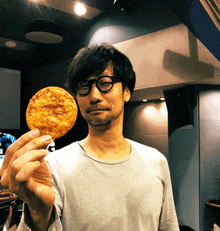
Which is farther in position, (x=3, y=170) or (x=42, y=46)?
(x=42, y=46)

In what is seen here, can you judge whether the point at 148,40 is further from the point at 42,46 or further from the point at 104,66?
the point at 42,46

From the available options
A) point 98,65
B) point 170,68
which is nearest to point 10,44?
point 170,68

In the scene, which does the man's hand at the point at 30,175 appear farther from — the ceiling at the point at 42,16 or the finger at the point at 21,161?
the ceiling at the point at 42,16

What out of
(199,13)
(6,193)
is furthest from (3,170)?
(6,193)

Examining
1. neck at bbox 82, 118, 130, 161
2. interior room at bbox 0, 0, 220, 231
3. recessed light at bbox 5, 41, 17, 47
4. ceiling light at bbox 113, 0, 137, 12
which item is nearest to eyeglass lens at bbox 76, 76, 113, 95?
neck at bbox 82, 118, 130, 161

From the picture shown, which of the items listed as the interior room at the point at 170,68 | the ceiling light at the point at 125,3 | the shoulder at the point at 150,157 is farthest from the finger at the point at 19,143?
the ceiling light at the point at 125,3

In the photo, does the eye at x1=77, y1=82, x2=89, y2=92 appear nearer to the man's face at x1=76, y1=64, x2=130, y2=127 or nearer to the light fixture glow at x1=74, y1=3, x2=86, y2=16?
the man's face at x1=76, y1=64, x2=130, y2=127
